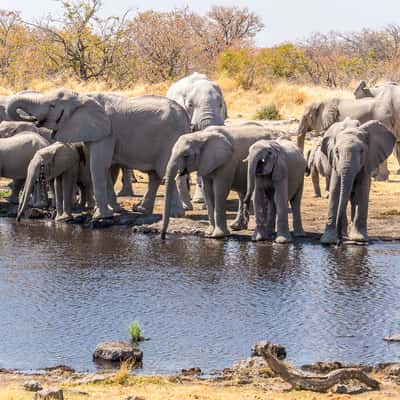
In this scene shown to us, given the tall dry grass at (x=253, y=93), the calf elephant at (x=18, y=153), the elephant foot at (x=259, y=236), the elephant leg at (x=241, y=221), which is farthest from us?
the tall dry grass at (x=253, y=93)

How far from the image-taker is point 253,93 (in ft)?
109

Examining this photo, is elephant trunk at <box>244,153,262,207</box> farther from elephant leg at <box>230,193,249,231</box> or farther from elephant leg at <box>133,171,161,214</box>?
elephant leg at <box>133,171,161,214</box>

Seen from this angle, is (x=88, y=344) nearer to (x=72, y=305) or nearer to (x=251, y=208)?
(x=72, y=305)

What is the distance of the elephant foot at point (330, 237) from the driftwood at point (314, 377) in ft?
19.5

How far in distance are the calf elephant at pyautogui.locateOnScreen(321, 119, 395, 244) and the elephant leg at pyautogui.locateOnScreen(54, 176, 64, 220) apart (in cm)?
423

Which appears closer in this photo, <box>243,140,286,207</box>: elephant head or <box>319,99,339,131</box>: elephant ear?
<box>243,140,286,207</box>: elephant head

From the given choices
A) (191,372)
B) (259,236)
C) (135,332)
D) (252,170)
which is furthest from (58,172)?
(191,372)

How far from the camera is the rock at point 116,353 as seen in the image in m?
8.53

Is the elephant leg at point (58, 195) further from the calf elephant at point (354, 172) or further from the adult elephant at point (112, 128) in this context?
the calf elephant at point (354, 172)

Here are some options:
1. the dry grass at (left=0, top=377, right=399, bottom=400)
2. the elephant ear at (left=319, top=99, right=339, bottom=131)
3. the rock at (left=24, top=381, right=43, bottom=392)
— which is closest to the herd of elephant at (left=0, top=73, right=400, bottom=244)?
the elephant ear at (left=319, top=99, right=339, bottom=131)

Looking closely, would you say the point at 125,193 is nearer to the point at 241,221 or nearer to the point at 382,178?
the point at 241,221

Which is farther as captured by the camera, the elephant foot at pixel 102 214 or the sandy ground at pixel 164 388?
the elephant foot at pixel 102 214

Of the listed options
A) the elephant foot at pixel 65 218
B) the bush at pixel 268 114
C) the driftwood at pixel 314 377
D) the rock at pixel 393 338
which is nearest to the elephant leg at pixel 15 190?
the elephant foot at pixel 65 218

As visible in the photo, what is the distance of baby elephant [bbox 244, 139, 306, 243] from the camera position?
13641mm
